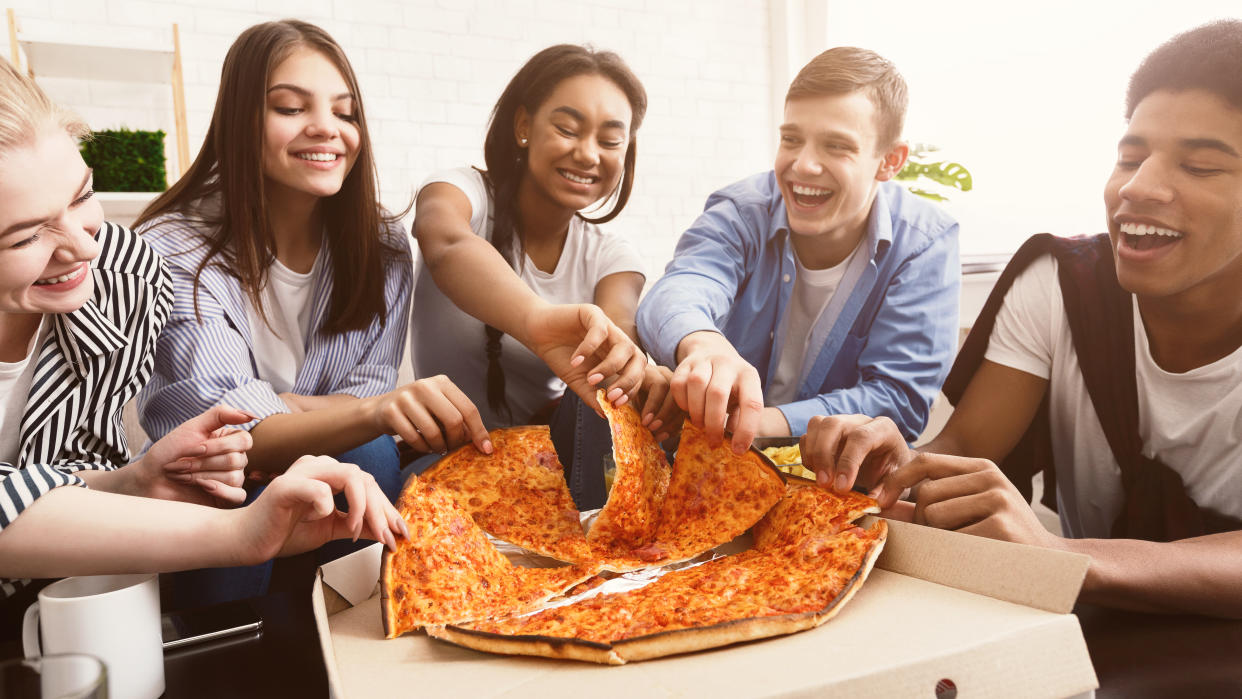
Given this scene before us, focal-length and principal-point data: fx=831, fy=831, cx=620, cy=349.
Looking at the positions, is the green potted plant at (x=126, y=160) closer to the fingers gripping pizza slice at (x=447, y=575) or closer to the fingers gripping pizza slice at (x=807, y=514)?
the fingers gripping pizza slice at (x=447, y=575)

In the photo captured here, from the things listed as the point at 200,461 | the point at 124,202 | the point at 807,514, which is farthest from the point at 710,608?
the point at 124,202

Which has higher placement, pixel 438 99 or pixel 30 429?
pixel 438 99

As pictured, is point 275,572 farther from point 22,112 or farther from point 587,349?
point 22,112

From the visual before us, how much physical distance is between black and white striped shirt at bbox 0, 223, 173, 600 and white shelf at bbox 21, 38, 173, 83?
1936mm

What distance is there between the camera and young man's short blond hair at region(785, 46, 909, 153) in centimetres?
174

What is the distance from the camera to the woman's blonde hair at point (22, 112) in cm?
85

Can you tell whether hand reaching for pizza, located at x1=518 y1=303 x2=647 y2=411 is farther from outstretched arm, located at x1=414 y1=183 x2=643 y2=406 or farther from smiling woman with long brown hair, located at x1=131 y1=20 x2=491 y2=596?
smiling woman with long brown hair, located at x1=131 y1=20 x2=491 y2=596

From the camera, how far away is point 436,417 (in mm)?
1079

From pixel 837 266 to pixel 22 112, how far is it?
4.84 ft

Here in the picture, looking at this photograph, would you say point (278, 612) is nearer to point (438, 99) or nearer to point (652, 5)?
point (438, 99)

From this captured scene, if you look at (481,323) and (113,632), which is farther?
(481,323)

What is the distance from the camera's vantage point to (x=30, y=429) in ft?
3.45

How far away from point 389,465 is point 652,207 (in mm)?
2786

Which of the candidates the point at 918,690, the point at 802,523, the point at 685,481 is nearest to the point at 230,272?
the point at 685,481
